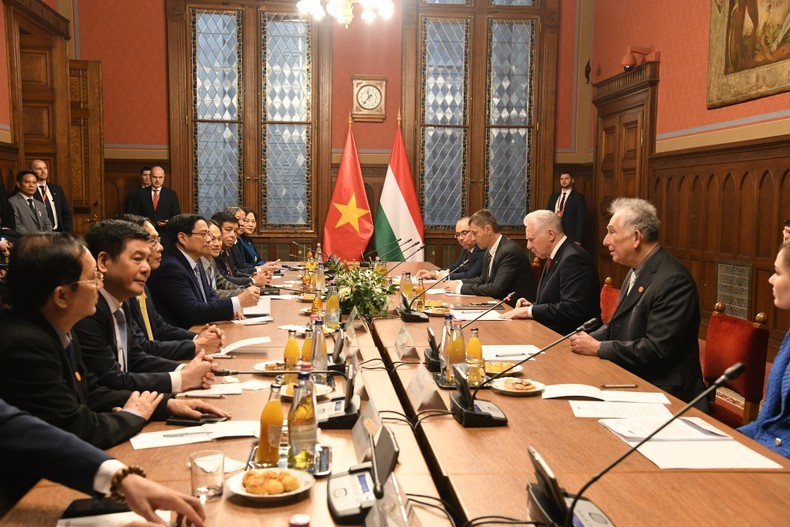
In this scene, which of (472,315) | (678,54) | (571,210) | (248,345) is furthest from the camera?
(571,210)

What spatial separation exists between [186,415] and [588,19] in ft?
27.9

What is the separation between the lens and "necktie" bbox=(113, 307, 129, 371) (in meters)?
2.72

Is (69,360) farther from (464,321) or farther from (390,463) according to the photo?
(464,321)

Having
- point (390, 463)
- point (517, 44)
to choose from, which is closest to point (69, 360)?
point (390, 463)

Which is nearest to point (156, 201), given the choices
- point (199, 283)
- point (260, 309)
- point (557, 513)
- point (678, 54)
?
point (199, 283)

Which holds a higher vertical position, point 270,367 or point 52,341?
point 52,341

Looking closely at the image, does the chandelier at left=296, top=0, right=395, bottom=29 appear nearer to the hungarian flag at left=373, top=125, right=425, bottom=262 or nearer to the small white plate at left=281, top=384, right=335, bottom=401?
the hungarian flag at left=373, top=125, right=425, bottom=262

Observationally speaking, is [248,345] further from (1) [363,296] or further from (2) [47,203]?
(2) [47,203]

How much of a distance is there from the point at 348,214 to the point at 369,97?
149 cm

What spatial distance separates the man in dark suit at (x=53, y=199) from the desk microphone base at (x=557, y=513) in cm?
680

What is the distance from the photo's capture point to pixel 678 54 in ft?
24.0

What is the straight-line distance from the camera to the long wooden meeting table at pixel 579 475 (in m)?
1.56

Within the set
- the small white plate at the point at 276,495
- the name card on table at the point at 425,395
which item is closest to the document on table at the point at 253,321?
the name card on table at the point at 425,395

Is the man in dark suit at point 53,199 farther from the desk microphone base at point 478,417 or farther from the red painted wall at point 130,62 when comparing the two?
the desk microphone base at point 478,417
